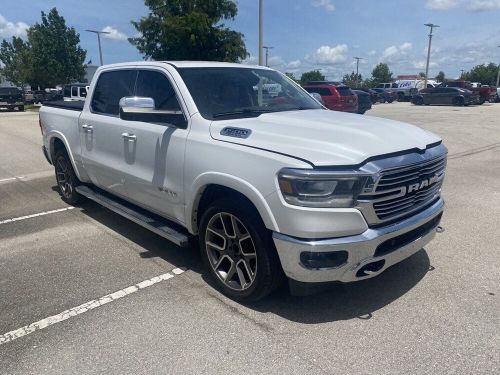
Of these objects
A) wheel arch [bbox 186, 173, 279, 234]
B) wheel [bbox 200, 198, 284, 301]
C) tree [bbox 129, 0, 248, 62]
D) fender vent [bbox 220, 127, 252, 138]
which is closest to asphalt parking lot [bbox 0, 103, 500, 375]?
A: wheel [bbox 200, 198, 284, 301]

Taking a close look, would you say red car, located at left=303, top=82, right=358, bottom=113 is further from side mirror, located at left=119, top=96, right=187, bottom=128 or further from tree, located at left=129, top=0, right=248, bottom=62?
side mirror, located at left=119, top=96, right=187, bottom=128

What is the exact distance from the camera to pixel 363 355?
2809mm

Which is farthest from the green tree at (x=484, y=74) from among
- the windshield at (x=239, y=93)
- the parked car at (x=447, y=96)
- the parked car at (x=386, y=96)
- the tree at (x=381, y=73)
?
the windshield at (x=239, y=93)

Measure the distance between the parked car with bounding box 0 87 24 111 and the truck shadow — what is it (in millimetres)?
33396

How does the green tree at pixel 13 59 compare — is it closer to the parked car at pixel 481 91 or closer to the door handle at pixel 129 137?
the parked car at pixel 481 91

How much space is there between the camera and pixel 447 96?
111 ft

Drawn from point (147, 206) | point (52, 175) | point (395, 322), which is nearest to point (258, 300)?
point (395, 322)

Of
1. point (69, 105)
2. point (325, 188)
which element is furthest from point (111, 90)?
point (325, 188)

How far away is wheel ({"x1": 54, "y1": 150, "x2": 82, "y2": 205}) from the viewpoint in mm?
6039

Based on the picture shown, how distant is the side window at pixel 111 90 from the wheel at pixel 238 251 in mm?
1980

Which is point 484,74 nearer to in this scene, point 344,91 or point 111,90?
point 344,91

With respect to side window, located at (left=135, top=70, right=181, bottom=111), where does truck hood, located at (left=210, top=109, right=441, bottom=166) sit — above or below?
below

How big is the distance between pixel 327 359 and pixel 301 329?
374 mm

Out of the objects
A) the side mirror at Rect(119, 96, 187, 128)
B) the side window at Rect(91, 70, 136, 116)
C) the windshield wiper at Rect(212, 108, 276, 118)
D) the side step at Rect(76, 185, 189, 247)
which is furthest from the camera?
the side window at Rect(91, 70, 136, 116)
